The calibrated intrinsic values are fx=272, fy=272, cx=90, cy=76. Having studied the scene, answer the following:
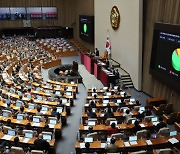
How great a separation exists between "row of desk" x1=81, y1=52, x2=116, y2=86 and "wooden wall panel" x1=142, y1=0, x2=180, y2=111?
8.66 ft

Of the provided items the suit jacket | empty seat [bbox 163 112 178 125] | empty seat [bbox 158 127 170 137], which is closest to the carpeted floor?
empty seat [bbox 163 112 178 125]

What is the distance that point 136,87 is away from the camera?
2066 cm

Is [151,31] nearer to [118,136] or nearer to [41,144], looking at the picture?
[118,136]

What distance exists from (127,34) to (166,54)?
608 centimetres

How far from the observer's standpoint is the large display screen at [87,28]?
33.2 m

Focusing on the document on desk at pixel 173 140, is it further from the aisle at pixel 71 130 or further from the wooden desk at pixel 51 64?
the wooden desk at pixel 51 64

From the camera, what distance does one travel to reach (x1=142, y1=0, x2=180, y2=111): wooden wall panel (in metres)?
15.6

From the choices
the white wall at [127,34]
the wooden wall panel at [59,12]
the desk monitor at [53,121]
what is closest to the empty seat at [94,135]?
the desk monitor at [53,121]

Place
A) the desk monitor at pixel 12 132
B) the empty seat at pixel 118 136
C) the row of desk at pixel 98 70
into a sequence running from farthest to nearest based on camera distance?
the row of desk at pixel 98 70
the desk monitor at pixel 12 132
the empty seat at pixel 118 136

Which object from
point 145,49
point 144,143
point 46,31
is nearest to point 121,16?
point 145,49

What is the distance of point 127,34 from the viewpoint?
21719mm

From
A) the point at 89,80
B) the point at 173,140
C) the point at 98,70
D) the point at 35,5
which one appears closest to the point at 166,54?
the point at 173,140

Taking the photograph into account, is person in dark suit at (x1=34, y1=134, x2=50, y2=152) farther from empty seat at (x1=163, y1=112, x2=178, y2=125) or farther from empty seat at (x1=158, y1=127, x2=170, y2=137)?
empty seat at (x1=163, y1=112, x2=178, y2=125)

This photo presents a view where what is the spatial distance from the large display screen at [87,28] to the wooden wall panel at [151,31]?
14633 mm
